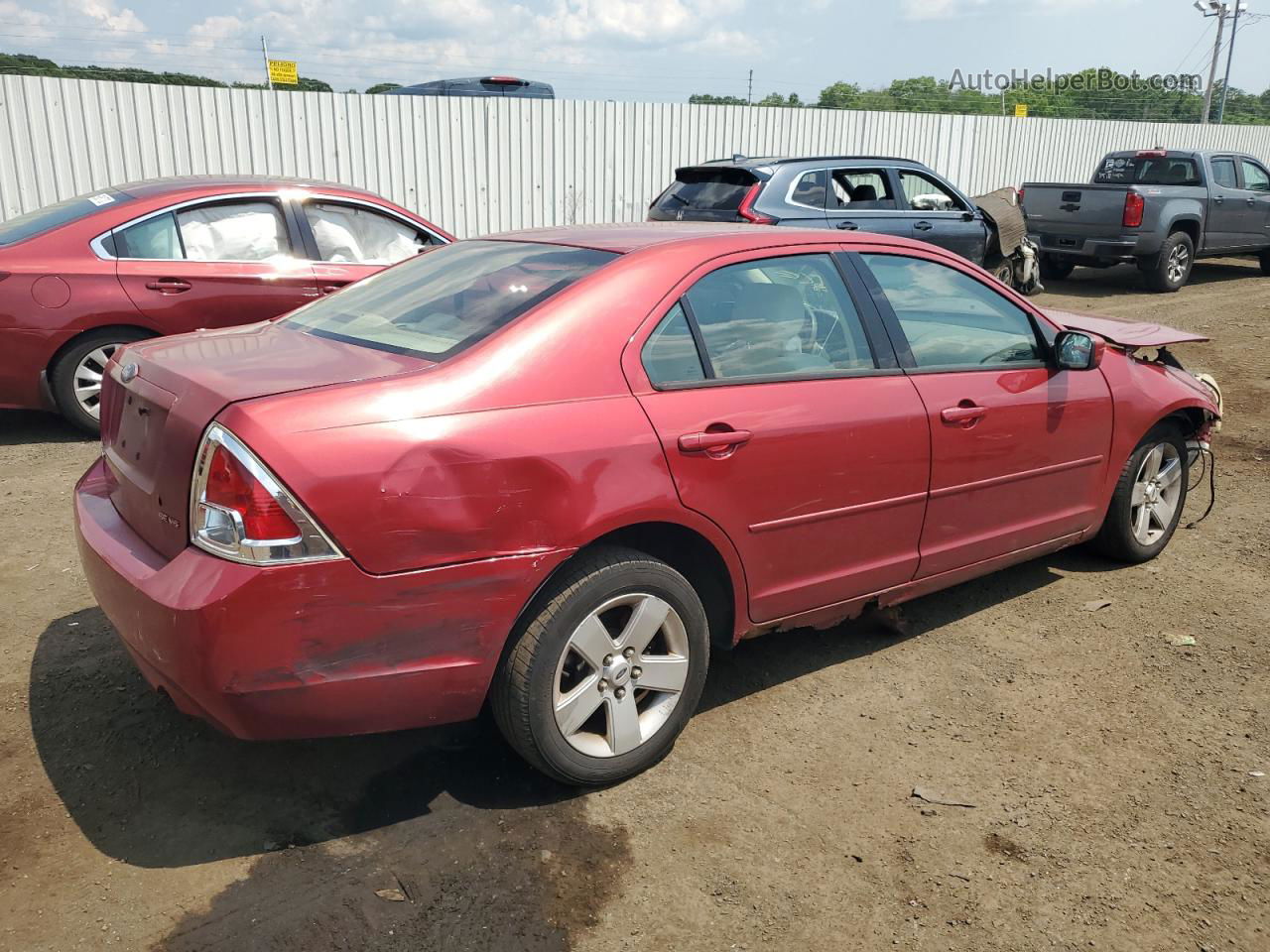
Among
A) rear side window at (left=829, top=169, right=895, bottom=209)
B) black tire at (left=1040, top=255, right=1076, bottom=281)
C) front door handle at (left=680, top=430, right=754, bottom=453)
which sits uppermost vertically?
rear side window at (left=829, top=169, right=895, bottom=209)

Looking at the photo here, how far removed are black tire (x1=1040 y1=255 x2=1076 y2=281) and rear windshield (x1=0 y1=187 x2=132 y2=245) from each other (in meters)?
12.2

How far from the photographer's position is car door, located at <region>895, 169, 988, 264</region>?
1134cm

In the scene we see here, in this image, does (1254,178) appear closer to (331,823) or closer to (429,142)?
(429,142)

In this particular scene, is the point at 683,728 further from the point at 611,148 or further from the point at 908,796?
the point at 611,148

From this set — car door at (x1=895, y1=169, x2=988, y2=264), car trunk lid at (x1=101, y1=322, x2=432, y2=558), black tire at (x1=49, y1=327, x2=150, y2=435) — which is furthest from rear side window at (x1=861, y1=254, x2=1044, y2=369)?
car door at (x1=895, y1=169, x2=988, y2=264)

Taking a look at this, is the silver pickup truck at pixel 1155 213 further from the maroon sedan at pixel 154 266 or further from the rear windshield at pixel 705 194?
the maroon sedan at pixel 154 266

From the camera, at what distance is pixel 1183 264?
1447cm

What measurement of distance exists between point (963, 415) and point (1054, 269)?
12.8 m

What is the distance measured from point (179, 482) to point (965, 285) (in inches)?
119

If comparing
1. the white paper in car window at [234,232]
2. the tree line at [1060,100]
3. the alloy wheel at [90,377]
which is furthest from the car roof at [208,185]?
the tree line at [1060,100]

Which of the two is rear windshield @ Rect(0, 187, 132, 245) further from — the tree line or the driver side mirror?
the tree line

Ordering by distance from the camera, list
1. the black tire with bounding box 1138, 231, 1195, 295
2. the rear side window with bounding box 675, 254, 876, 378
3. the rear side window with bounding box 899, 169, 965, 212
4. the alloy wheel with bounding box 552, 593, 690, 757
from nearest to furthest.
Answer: the alloy wheel with bounding box 552, 593, 690, 757
the rear side window with bounding box 675, 254, 876, 378
the rear side window with bounding box 899, 169, 965, 212
the black tire with bounding box 1138, 231, 1195, 295

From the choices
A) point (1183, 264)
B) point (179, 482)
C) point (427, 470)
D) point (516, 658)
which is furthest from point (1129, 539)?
point (1183, 264)

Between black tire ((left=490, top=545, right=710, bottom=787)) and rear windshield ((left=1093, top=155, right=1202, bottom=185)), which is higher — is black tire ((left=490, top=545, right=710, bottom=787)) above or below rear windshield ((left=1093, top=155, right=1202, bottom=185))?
below
